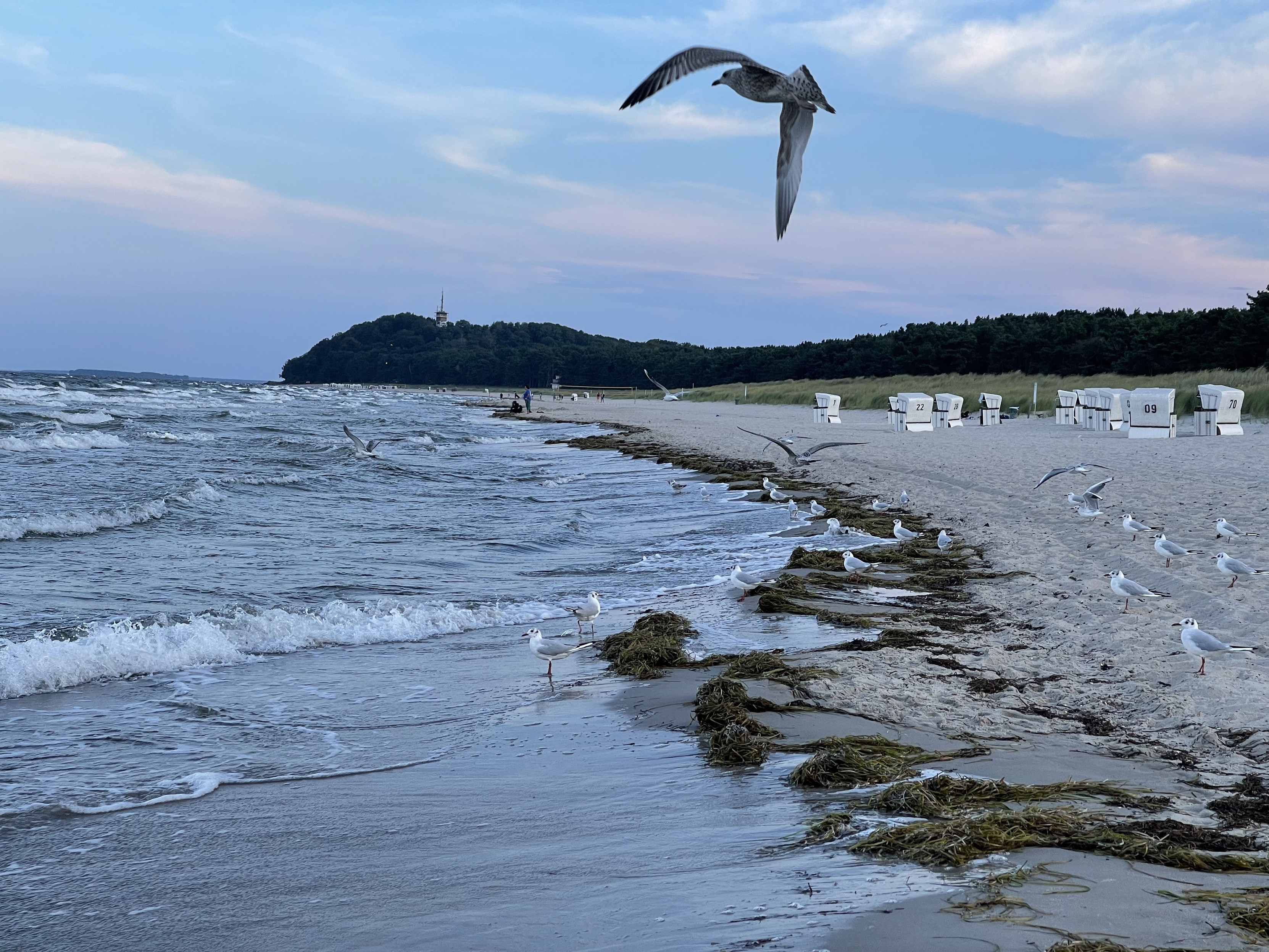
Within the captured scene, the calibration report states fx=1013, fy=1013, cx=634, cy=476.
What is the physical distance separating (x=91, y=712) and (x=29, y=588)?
154 inches

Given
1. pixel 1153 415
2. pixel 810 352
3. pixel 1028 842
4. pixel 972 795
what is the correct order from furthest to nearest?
pixel 810 352 → pixel 1153 415 → pixel 972 795 → pixel 1028 842

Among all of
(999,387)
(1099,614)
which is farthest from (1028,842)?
(999,387)

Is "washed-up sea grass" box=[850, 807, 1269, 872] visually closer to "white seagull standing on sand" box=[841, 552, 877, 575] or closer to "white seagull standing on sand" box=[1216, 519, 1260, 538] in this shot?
"white seagull standing on sand" box=[841, 552, 877, 575]

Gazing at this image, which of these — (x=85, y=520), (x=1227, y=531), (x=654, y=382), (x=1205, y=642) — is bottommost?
(x=85, y=520)

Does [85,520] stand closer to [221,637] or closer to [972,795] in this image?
[221,637]

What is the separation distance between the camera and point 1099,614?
7.23 metres

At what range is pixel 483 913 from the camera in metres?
3.19

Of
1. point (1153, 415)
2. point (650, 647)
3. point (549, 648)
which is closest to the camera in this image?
point (650, 647)

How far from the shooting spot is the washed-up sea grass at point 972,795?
12.0ft

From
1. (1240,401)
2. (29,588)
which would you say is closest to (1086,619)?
(29,588)

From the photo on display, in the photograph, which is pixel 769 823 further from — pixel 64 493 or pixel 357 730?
pixel 64 493

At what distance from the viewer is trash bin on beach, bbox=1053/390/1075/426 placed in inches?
1287

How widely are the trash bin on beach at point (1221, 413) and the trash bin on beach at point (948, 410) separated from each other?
34.1ft

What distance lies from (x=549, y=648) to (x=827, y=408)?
34365mm
